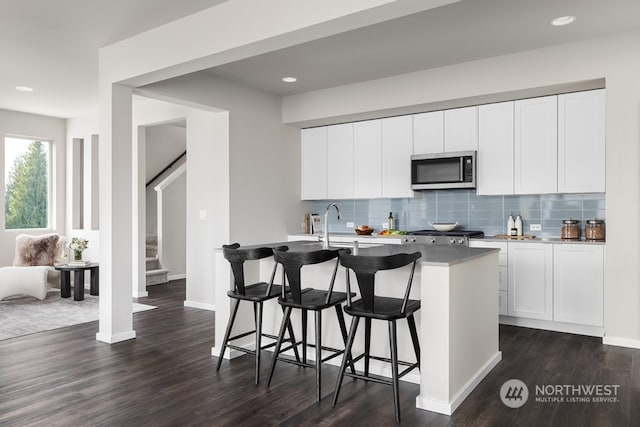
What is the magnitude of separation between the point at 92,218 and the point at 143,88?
369 cm

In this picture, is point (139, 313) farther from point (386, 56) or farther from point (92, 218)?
point (386, 56)

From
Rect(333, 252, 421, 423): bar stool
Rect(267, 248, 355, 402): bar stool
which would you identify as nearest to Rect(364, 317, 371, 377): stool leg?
Rect(267, 248, 355, 402): bar stool

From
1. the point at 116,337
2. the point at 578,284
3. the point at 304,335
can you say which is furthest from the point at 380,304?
the point at 116,337

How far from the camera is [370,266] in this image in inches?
105

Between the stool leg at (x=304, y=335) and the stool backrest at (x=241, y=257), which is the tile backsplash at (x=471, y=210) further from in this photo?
the stool backrest at (x=241, y=257)

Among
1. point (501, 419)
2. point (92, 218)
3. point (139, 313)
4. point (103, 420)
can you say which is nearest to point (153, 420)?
point (103, 420)

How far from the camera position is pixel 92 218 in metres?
7.50

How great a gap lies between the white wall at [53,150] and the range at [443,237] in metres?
5.85

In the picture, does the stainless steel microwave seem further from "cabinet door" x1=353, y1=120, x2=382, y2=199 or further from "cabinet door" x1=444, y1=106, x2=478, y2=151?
"cabinet door" x1=353, y1=120, x2=382, y2=199

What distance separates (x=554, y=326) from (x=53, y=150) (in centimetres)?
777

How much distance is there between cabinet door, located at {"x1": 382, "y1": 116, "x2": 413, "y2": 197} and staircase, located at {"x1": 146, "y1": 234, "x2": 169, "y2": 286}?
3914 mm

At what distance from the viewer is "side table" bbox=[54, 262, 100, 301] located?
6.11 metres

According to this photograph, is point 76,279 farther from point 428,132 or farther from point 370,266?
point 370,266

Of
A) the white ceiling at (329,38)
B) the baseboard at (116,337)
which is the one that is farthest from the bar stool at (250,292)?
the white ceiling at (329,38)
